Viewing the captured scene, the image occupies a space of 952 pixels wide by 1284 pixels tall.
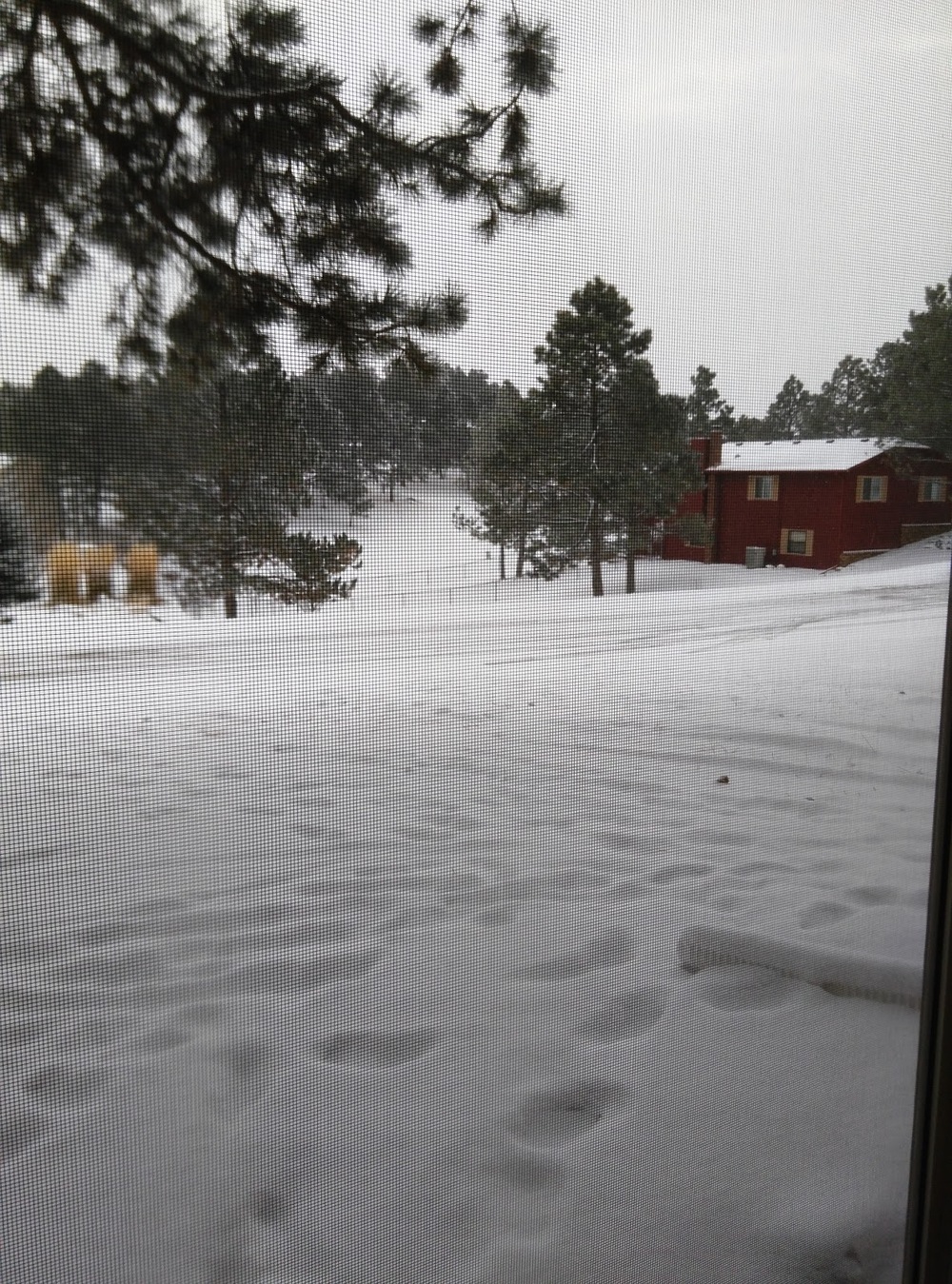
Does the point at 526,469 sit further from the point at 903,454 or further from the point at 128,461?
the point at 903,454

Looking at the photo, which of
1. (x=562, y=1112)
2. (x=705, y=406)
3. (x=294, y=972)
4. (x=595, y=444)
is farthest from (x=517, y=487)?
(x=562, y=1112)

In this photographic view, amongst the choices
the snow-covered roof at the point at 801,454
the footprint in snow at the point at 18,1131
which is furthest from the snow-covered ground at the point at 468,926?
the snow-covered roof at the point at 801,454

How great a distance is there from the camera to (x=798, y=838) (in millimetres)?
887

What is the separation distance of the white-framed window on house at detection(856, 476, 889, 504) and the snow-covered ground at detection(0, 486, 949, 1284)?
0.07 meters

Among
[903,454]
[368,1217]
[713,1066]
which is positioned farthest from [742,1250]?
[903,454]

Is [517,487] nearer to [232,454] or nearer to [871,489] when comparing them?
[232,454]

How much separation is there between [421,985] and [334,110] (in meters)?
0.73

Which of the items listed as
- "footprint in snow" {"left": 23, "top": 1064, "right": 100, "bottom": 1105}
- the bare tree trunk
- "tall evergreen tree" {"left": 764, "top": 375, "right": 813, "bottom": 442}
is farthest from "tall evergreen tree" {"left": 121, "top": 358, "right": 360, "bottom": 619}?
"tall evergreen tree" {"left": 764, "top": 375, "right": 813, "bottom": 442}

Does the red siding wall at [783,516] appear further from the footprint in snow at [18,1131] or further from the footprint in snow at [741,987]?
the footprint in snow at [18,1131]

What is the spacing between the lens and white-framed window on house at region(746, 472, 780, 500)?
80 centimetres

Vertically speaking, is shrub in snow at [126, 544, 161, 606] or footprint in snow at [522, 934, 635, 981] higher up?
shrub in snow at [126, 544, 161, 606]

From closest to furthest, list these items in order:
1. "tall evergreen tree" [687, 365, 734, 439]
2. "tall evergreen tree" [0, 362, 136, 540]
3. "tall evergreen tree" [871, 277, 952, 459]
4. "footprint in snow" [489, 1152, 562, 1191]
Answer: "tall evergreen tree" [0, 362, 136, 540]
"footprint in snow" [489, 1152, 562, 1191]
"tall evergreen tree" [687, 365, 734, 439]
"tall evergreen tree" [871, 277, 952, 459]

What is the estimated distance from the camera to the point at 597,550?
0.72 metres

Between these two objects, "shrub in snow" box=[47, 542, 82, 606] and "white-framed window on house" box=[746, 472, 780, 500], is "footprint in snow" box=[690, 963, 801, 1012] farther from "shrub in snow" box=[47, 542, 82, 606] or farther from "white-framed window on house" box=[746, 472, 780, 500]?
"shrub in snow" box=[47, 542, 82, 606]
